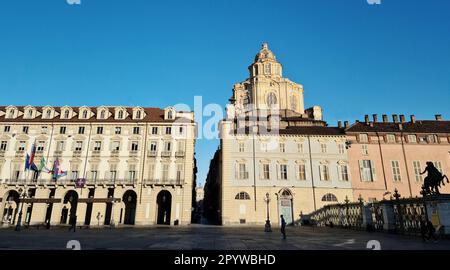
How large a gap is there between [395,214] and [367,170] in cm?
1839

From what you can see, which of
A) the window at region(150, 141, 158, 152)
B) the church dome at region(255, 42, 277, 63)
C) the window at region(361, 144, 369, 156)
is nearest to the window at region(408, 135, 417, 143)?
the window at region(361, 144, 369, 156)

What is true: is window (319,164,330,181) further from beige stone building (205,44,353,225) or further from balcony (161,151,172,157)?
balcony (161,151,172,157)

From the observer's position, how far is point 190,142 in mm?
41438

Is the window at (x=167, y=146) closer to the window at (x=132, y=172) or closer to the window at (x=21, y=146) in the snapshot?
the window at (x=132, y=172)

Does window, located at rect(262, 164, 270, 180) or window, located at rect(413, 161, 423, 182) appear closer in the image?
window, located at rect(262, 164, 270, 180)

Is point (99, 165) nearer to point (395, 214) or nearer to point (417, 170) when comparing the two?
point (395, 214)

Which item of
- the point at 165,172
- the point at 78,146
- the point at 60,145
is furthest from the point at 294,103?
the point at 60,145

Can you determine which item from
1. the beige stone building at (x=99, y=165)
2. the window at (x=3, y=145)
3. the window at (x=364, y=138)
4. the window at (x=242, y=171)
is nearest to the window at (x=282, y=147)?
the window at (x=242, y=171)

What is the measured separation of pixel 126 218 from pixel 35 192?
14.0 m

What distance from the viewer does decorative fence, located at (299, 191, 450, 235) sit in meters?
18.0

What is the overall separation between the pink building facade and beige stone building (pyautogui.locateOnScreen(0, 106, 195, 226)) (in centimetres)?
2600

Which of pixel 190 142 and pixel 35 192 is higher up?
pixel 190 142
